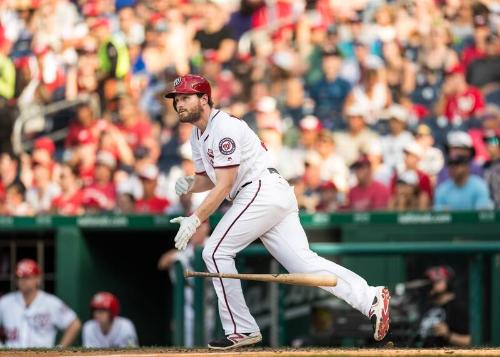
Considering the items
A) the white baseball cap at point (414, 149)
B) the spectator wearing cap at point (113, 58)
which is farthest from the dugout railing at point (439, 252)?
the spectator wearing cap at point (113, 58)

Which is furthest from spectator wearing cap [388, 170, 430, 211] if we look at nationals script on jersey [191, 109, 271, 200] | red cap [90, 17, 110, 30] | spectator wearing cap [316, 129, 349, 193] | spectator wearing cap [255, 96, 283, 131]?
red cap [90, 17, 110, 30]

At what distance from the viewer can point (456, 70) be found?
40.7 ft

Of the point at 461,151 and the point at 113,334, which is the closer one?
the point at 113,334

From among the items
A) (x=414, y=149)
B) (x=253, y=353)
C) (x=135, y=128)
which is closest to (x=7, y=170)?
(x=135, y=128)

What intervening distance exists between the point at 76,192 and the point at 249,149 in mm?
5068

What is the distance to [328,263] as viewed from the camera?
6730mm

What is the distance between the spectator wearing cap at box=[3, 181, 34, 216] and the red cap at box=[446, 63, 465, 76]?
14.4 feet

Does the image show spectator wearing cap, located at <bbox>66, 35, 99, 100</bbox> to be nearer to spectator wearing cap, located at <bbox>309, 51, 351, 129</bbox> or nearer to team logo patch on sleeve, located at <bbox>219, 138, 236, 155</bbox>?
spectator wearing cap, located at <bbox>309, 51, 351, 129</bbox>

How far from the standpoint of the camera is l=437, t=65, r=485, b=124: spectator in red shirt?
39.3 feet

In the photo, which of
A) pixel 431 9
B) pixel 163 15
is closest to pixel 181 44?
pixel 163 15

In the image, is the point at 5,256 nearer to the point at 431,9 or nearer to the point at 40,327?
the point at 40,327

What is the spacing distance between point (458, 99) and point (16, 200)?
14.8 ft

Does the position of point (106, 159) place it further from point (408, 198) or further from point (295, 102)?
→ point (408, 198)

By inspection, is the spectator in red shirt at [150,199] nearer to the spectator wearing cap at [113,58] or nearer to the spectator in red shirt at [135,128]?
the spectator in red shirt at [135,128]
